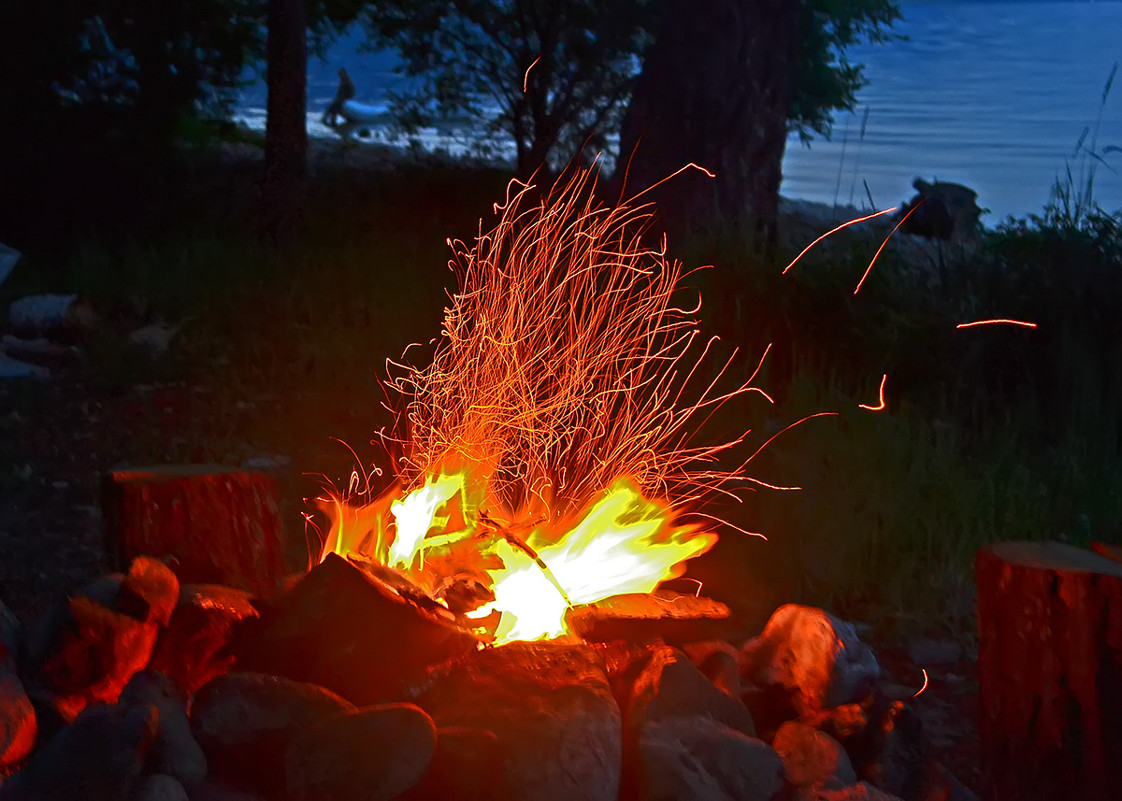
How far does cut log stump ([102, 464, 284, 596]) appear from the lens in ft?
9.99

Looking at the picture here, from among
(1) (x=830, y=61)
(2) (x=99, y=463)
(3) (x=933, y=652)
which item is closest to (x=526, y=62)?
(1) (x=830, y=61)

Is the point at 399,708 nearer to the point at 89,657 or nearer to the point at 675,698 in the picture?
the point at 675,698

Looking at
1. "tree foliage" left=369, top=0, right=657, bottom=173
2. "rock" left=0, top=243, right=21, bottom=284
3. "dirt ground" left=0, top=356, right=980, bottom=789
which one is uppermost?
"tree foliage" left=369, top=0, right=657, bottom=173

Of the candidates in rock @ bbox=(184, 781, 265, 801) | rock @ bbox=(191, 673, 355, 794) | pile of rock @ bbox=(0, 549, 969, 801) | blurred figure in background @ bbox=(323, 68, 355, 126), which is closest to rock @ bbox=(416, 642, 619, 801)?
pile of rock @ bbox=(0, 549, 969, 801)

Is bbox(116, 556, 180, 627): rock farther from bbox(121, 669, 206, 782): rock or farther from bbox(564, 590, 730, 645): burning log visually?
bbox(564, 590, 730, 645): burning log

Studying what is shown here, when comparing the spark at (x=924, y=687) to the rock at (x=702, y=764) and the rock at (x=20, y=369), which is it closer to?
the rock at (x=702, y=764)

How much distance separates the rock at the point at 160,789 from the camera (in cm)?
219

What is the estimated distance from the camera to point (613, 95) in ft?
38.0

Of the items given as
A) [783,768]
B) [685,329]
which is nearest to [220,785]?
[783,768]

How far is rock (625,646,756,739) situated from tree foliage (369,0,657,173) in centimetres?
904

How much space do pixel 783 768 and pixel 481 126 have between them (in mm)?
10425

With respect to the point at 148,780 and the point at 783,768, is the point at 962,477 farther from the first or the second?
the point at 148,780

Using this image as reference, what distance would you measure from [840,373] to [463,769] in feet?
12.0

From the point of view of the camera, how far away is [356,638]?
8.80 feet
